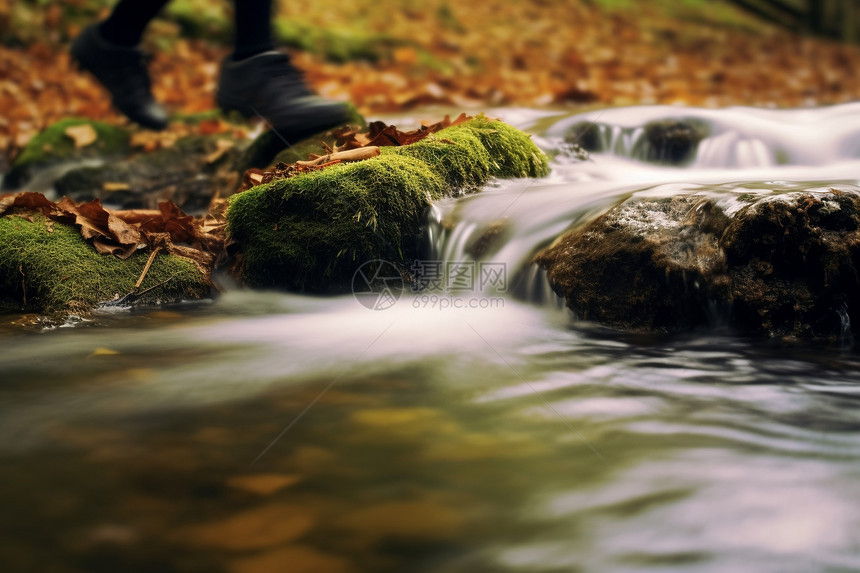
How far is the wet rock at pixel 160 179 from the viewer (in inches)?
171

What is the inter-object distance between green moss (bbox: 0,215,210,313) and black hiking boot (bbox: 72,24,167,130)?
2.09 m

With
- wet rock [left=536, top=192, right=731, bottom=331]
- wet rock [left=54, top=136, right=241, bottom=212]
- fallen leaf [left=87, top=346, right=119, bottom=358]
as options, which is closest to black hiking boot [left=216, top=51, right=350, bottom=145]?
wet rock [left=54, top=136, right=241, bottom=212]

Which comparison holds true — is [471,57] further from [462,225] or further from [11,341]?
[11,341]

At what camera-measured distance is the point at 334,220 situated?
2799 mm

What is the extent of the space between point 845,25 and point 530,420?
524 inches

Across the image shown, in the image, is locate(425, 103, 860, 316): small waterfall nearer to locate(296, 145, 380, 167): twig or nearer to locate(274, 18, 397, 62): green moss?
locate(296, 145, 380, 167): twig

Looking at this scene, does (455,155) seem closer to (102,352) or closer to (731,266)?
(731,266)

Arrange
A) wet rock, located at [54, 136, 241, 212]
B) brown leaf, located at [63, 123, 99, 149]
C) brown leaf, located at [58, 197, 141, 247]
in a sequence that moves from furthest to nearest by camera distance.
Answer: brown leaf, located at [63, 123, 99, 149] → wet rock, located at [54, 136, 241, 212] → brown leaf, located at [58, 197, 141, 247]

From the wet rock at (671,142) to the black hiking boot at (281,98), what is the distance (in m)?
1.81

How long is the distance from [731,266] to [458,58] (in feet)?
25.5

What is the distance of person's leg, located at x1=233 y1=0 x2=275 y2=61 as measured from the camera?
3756 millimetres

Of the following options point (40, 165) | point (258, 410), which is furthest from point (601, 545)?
point (40, 165)

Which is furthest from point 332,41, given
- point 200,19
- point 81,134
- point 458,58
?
point 81,134

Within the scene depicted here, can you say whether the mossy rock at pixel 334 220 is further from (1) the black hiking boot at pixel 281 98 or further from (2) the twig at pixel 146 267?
(1) the black hiking boot at pixel 281 98
